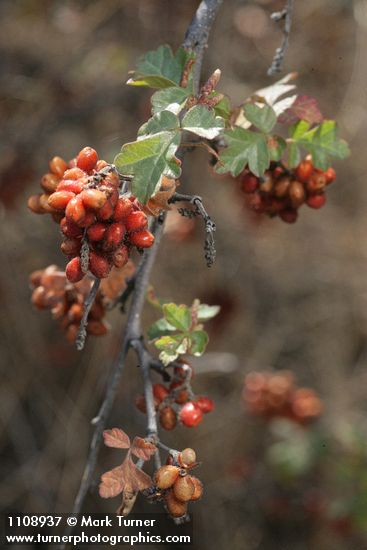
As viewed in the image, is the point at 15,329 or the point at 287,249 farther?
the point at 287,249

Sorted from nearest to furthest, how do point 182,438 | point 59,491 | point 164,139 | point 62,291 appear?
point 164,139, point 62,291, point 59,491, point 182,438

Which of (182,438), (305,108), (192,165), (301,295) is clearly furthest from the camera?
(301,295)

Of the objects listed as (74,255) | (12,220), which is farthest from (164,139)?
(12,220)

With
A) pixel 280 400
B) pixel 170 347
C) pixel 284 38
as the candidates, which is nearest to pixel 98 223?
pixel 170 347

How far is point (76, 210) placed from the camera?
3.15 feet

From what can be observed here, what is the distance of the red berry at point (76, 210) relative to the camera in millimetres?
959

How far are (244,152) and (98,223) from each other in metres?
0.49

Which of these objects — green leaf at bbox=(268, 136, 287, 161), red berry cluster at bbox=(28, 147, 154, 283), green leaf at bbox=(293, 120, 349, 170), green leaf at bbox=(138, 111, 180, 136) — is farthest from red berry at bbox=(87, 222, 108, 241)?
green leaf at bbox=(293, 120, 349, 170)

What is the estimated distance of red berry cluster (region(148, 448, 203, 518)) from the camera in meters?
1.15

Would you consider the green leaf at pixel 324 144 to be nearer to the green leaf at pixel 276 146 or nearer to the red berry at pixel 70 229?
the green leaf at pixel 276 146

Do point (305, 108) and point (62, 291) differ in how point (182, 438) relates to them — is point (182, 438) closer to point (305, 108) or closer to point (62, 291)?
point (62, 291)

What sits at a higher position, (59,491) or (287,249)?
(287,249)

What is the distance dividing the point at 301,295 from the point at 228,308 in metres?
0.64

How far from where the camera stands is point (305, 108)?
4.87 ft
